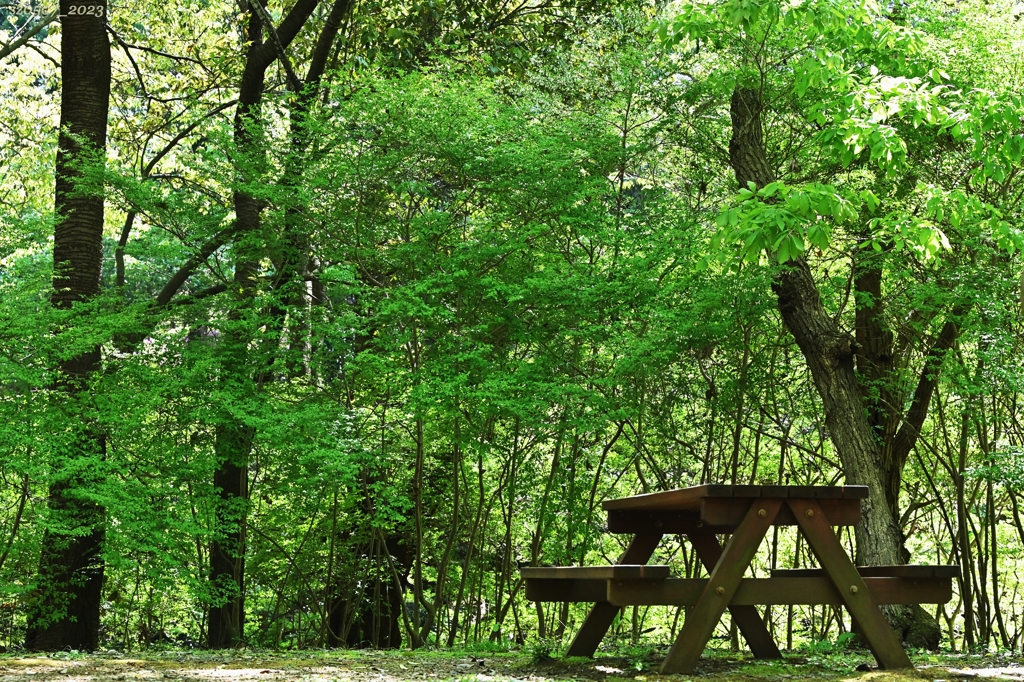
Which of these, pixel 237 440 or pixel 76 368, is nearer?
pixel 76 368

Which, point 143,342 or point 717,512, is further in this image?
point 143,342

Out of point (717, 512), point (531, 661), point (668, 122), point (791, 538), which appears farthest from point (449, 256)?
point (791, 538)

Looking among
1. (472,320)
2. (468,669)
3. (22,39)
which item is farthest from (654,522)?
(22,39)

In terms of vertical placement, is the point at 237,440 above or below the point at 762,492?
above

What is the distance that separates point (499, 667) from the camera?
466cm

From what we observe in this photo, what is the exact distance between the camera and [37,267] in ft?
21.8

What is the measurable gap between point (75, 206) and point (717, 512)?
5.98m

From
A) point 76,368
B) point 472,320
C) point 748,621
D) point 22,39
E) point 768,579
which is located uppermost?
point 22,39

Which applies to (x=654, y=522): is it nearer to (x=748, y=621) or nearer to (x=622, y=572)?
(x=748, y=621)

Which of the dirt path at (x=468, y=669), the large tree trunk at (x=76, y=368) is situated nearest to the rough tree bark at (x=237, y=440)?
the large tree trunk at (x=76, y=368)

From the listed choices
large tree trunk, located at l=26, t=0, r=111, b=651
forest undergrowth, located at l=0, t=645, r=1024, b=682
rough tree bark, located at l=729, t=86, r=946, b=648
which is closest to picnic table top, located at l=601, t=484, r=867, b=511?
forest undergrowth, located at l=0, t=645, r=1024, b=682

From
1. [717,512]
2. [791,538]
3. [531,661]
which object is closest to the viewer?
[717,512]

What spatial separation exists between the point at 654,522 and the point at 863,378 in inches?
124

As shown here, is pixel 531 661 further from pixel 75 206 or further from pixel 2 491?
pixel 75 206
